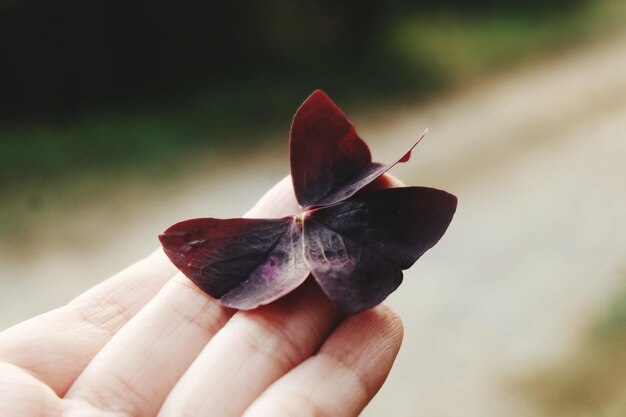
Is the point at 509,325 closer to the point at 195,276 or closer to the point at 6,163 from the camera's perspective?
the point at 195,276

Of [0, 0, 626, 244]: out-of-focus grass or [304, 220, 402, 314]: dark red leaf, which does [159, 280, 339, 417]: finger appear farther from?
[0, 0, 626, 244]: out-of-focus grass

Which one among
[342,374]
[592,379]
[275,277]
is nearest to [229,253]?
[275,277]

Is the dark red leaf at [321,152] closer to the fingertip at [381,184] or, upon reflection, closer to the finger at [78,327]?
the fingertip at [381,184]

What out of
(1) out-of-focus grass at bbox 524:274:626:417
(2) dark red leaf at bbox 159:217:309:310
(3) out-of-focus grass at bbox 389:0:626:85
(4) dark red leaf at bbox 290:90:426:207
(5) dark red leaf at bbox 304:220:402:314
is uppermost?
(3) out-of-focus grass at bbox 389:0:626:85

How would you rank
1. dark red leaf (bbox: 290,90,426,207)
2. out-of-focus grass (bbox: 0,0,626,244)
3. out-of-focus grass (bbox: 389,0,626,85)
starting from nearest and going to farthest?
dark red leaf (bbox: 290,90,426,207), out-of-focus grass (bbox: 0,0,626,244), out-of-focus grass (bbox: 389,0,626,85)

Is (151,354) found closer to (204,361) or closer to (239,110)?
(204,361)

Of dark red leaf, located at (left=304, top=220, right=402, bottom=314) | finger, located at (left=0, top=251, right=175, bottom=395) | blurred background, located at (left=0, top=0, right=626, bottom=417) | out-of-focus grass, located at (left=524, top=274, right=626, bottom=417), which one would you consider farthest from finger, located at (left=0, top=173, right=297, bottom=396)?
out-of-focus grass, located at (left=524, top=274, right=626, bottom=417)

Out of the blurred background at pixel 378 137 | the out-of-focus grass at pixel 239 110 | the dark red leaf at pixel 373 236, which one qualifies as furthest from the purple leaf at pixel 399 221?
the out-of-focus grass at pixel 239 110
